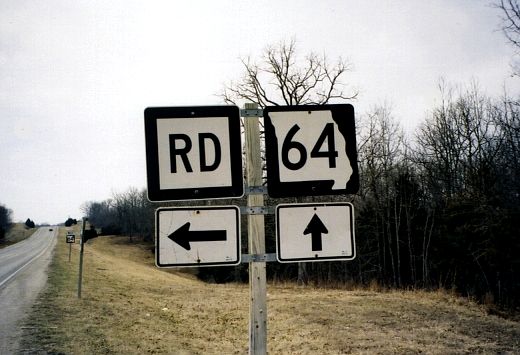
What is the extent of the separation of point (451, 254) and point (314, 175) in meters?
33.8

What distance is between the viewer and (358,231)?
123ft

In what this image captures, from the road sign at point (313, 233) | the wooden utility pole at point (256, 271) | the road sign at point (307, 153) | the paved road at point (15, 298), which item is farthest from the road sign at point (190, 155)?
the paved road at point (15, 298)

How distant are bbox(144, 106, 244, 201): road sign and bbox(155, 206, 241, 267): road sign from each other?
10 cm

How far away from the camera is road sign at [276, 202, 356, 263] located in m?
2.53

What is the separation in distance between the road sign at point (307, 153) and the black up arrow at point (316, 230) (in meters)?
0.17

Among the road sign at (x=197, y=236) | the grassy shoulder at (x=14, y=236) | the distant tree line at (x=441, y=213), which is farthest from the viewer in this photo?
the grassy shoulder at (x=14, y=236)

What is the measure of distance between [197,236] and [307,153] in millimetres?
876

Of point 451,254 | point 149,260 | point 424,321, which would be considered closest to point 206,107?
point 424,321

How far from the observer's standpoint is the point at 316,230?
2.54 m

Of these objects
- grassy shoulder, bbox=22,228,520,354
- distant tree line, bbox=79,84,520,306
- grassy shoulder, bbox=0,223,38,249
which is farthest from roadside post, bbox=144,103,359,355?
grassy shoulder, bbox=0,223,38,249

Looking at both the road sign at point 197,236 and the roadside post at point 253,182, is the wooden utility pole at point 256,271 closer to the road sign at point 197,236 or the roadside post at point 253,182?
the roadside post at point 253,182

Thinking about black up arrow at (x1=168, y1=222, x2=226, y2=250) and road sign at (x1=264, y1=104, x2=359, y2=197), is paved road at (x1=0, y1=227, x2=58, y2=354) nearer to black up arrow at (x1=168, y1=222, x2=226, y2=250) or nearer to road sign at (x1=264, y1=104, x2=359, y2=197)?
black up arrow at (x1=168, y1=222, x2=226, y2=250)

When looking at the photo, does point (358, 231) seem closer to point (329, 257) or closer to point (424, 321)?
point (424, 321)

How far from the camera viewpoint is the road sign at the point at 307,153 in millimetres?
2574
